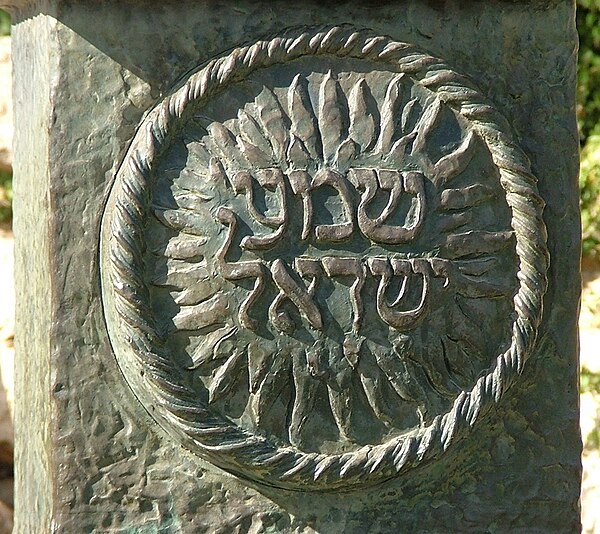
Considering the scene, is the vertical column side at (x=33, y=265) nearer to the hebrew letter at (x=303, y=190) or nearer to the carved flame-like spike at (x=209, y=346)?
the carved flame-like spike at (x=209, y=346)

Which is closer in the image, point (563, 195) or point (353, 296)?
point (353, 296)

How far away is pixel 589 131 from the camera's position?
3789 millimetres

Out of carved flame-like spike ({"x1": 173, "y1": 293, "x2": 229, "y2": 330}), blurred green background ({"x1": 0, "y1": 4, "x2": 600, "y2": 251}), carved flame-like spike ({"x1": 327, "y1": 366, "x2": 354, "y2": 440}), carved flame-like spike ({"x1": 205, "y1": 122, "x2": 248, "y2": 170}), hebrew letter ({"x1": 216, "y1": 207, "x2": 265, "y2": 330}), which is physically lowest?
carved flame-like spike ({"x1": 327, "y1": 366, "x2": 354, "y2": 440})

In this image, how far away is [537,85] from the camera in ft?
6.34

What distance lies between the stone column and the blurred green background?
1818 mm

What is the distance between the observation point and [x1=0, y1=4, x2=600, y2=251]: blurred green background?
362 centimetres

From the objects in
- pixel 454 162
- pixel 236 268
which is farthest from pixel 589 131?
pixel 236 268

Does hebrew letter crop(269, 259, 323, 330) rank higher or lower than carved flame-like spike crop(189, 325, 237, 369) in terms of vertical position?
higher

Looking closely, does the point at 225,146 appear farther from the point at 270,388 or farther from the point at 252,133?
the point at 270,388

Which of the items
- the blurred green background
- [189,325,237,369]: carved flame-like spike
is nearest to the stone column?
[189,325,237,369]: carved flame-like spike

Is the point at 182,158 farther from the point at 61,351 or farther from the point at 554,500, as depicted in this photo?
the point at 554,500

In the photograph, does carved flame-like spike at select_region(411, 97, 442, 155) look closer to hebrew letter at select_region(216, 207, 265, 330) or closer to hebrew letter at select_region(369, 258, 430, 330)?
hebrew letter at select_region(369, 258, 430, 330)

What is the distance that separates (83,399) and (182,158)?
0.40 m

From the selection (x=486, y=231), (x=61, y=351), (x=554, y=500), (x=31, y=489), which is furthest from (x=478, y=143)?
(x=31, y=489)
